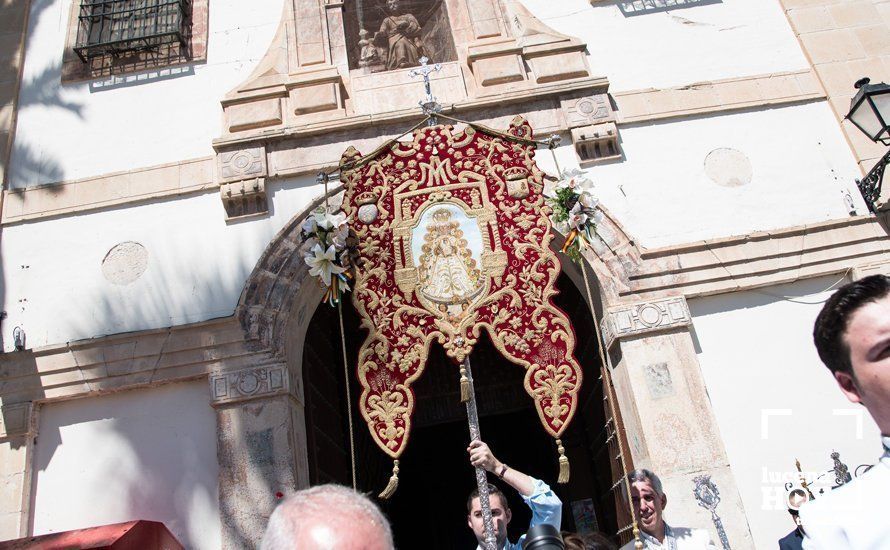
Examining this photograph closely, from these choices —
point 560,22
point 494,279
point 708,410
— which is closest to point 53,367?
point 494,279

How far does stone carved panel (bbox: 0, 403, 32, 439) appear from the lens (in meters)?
4.88

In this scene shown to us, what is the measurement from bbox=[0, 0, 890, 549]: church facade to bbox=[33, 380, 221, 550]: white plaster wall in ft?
0.06

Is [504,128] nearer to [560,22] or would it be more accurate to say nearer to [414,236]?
[560,22]

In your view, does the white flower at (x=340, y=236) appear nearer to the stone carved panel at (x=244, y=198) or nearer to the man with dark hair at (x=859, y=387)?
the stone carved panel at (x=244, y=198)

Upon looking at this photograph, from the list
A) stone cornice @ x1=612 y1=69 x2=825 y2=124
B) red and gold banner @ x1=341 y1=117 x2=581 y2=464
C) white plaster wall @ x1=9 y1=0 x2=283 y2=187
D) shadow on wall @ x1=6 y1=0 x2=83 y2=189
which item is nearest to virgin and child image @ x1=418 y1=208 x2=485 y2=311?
red and gold banner @ x1=341 y1=117 x2=581 y2=464

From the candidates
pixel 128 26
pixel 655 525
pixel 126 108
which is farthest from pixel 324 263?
pixel 128 26

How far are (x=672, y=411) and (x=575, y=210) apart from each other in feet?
5.54

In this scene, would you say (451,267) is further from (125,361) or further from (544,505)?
(125,361)

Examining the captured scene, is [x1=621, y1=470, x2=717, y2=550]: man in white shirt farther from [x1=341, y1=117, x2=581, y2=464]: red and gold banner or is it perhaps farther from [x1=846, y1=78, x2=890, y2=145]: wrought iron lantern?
[x1=846, y1=78, x2=890, y2=145]: wrought iron lantern

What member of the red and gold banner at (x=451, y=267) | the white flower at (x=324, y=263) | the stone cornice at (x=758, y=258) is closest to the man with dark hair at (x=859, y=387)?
the red and gold banner at (x=451, y=267)

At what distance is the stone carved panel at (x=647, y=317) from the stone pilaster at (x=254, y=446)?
2.51 m

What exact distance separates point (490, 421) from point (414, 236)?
16.4 feet

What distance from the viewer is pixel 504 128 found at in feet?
18.7

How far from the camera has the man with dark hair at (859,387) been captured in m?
1.27
